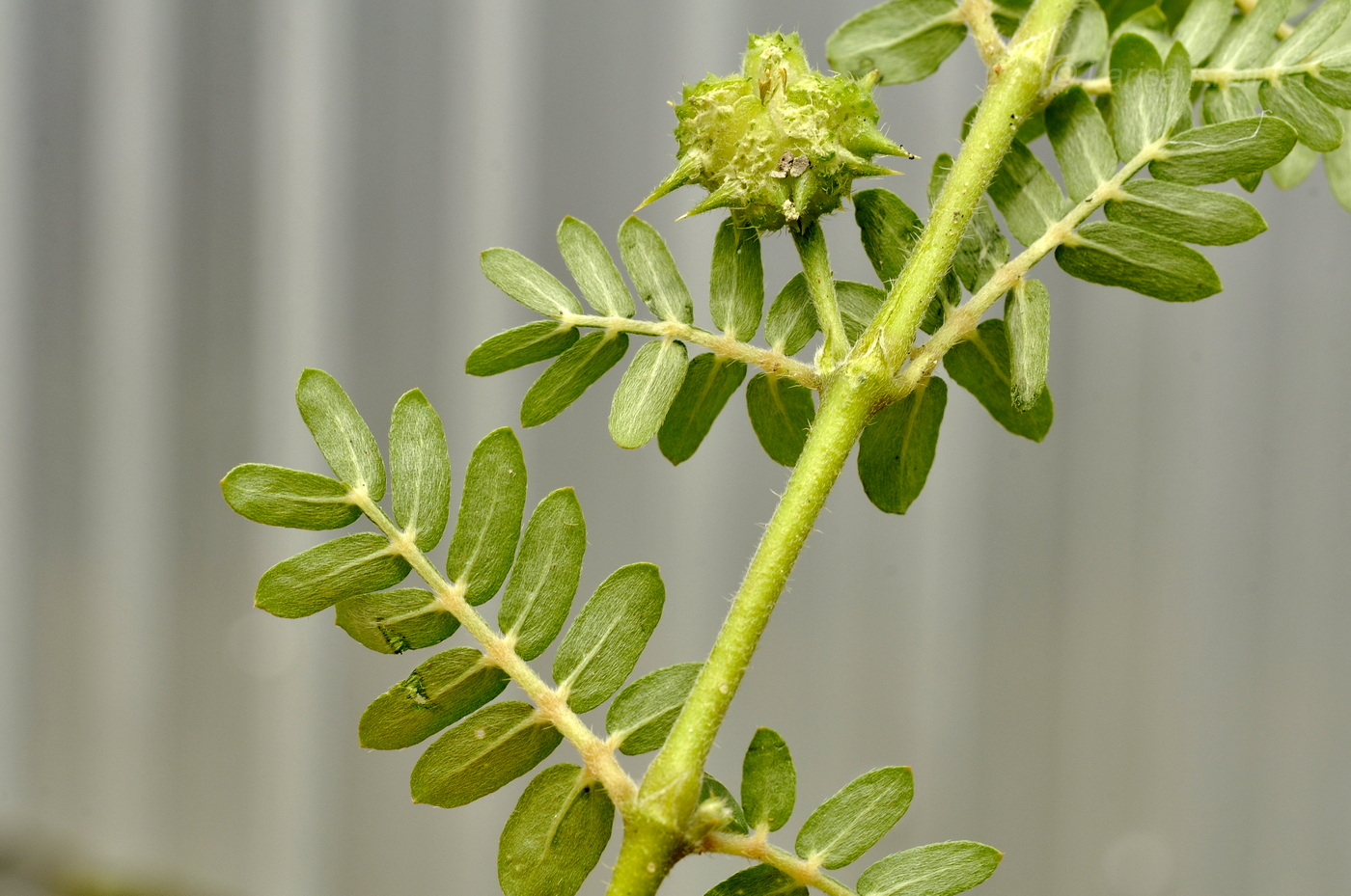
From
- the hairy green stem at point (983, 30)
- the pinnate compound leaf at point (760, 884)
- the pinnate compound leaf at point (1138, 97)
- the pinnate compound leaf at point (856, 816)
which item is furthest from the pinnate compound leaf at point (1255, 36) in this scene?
the pinnate compound leaf at point (760, 884)

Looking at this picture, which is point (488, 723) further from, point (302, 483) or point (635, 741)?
point (302, 483)

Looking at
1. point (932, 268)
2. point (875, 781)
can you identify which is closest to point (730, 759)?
point (875, 781)

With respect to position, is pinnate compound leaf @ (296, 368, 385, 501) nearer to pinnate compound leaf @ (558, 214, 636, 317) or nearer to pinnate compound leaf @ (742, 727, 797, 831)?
pinnate compound leaf @ (558, 214, 636, 317)

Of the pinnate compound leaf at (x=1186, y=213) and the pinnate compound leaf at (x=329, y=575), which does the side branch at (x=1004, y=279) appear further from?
the pinnate compound leaf at (x=329, y=575)

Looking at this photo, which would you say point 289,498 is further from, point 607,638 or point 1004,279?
point 1004,279

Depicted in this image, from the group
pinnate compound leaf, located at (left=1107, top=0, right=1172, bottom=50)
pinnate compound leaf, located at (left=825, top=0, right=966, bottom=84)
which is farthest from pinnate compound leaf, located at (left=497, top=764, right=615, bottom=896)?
pinnate compound leaf, located at (left=1107, top=0, right=1172, bottom=50)

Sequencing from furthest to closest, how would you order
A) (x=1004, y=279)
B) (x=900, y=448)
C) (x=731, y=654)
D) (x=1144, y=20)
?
1. (x=1144, y=20)
2. (x=900, y=448)
3. (x=1004, y=279)
4. (x=731, y=654)

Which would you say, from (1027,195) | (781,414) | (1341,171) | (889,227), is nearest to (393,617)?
(781,414)
